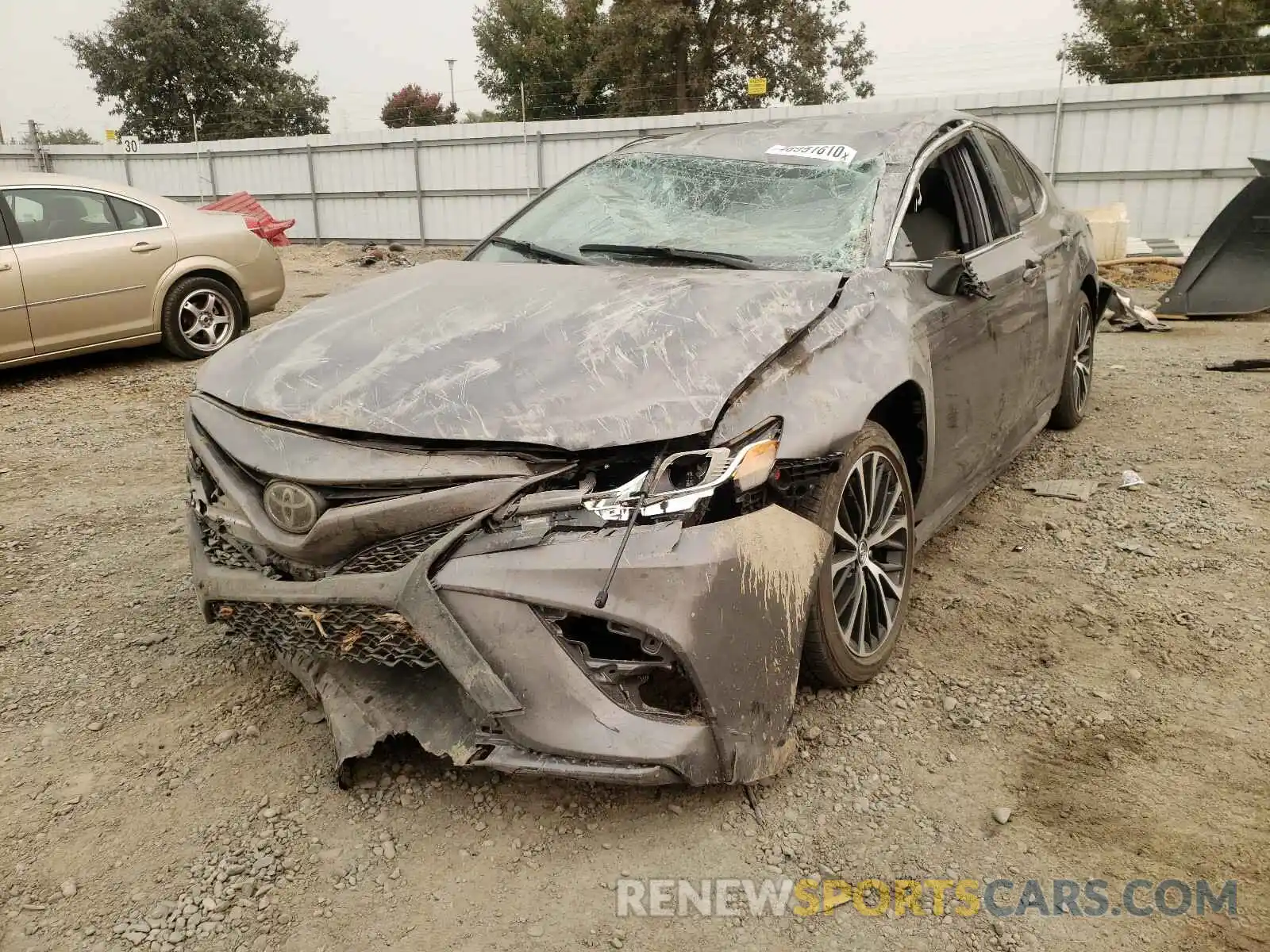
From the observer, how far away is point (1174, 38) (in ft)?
85.4

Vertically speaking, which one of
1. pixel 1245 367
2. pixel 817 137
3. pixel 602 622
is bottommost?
pixel 1245 367

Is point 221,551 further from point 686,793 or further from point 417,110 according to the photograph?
point 417,110

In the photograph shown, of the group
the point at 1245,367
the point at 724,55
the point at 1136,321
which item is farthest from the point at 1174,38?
the point at 1245,367

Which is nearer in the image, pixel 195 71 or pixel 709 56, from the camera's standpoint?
pixel 709 56

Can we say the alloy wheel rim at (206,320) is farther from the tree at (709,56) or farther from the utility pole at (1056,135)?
the tree at (709,56)

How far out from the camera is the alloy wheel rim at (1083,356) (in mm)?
5207

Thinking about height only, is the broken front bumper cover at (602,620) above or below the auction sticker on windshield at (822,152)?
below

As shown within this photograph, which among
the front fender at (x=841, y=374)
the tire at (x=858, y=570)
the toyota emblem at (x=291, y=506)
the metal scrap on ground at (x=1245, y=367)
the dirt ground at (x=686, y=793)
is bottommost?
the dirt ground at (x=686, y=793)

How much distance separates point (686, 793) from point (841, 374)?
1.14 meters

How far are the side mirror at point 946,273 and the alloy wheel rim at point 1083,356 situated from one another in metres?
2.28

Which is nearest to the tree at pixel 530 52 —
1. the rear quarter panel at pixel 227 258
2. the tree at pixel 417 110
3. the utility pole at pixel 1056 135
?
the tree at pixel 417 110

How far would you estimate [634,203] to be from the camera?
3.59 m

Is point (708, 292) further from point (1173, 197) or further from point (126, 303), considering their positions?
point (1173, 197)

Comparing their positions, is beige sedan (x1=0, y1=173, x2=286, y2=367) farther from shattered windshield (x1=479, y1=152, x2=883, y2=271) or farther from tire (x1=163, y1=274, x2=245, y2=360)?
shattered windshield (x1=479, y1=152, x2=883, y2=271)
